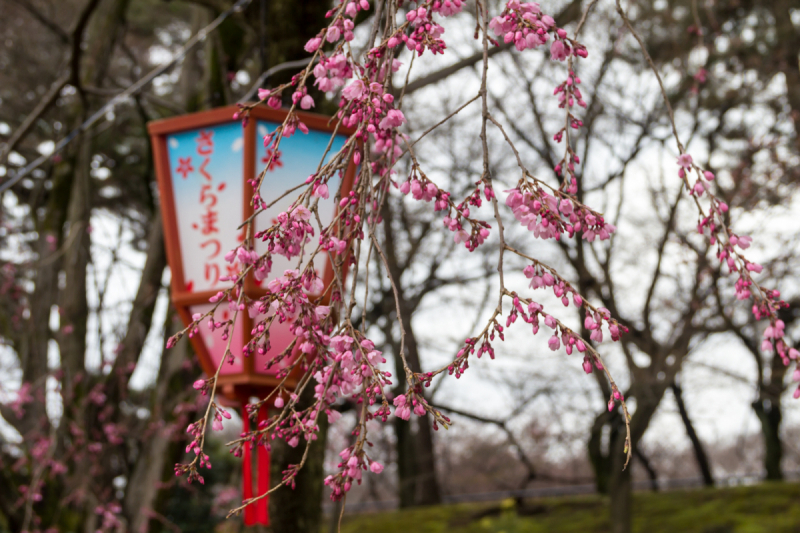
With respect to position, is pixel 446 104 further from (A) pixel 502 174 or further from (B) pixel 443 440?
(B) pixel 443 440

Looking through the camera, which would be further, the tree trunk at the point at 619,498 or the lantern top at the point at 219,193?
the tree trunk at the point at 619,498

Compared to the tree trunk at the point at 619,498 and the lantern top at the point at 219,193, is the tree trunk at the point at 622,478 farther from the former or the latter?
the lantern top at the point at 219,193

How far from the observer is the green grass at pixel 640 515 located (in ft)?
21.8

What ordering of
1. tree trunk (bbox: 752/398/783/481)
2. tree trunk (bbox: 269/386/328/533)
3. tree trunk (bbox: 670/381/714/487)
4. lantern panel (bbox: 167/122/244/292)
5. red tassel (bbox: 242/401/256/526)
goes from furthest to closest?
tree trunk (bbox: 752/398/783/481), tree trunk (bbox: 670/381/714/487), tree trunk (bbox: 269/386/328/533), lantern panel (bbox: 167/122/244/292), red tassel (bbox: 242/401/256/526)

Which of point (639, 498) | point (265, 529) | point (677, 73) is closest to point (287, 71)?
point (265, 529)

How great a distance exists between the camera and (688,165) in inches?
57.4

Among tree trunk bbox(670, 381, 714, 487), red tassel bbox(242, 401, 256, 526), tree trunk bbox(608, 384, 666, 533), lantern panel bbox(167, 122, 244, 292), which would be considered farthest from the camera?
tree trunk bbox(670, 381, 714, 487)

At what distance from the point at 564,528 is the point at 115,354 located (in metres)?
5.17

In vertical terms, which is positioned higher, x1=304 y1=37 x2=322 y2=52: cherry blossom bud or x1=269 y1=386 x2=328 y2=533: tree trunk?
x1=304 y1=37 x2=322 y2=52: cherry blossom bud

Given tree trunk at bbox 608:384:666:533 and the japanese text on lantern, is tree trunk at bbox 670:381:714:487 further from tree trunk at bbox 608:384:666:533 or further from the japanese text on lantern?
the japanese text on lantern

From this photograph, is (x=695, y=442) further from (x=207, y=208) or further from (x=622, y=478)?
(x=207, y=208)

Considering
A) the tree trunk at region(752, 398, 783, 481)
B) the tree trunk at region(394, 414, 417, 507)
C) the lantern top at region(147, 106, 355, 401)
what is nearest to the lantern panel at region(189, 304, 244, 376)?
the lantern top at region(147, 106, 355, 401)

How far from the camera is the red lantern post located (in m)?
1.90

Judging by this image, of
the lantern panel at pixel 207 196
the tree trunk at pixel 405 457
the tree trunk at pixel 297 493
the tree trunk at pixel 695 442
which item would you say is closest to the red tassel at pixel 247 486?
Answer: the lantern panel at pixel 207 196
